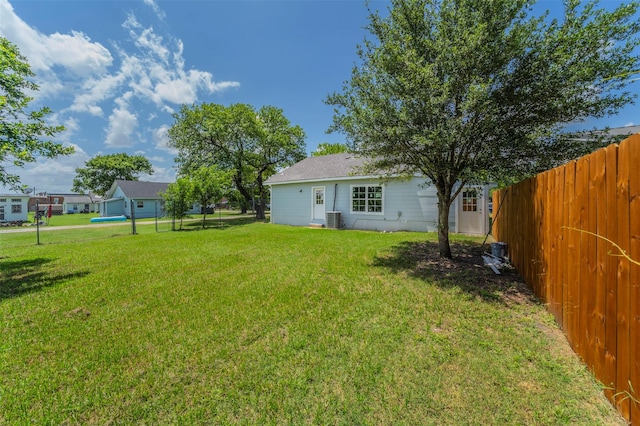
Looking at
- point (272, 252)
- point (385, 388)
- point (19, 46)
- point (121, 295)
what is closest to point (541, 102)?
point (385, 388)

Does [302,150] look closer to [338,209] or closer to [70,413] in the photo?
[338,209]

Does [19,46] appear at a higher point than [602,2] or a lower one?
higher

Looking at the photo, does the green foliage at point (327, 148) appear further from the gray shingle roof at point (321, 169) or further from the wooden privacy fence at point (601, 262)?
the wooden privacy fence at point (601, 262)

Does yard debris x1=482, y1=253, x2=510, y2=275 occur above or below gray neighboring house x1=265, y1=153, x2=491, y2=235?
below

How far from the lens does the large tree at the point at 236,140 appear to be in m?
20.1

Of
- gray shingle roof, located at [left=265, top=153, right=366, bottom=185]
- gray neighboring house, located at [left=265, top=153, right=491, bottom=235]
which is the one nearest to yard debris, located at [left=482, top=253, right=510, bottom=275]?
gray neighboring house, located at [left=265, top=153, right=491, bottom=235]

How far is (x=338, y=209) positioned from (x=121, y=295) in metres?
10.4

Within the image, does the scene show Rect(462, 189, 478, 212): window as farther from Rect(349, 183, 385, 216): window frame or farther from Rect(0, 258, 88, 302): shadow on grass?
Rect(0, 258, 88, 302): shadow on grass

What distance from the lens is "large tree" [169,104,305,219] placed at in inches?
793

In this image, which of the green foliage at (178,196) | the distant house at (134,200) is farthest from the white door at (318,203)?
the distant house at (134,200)

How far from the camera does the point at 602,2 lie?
171 inches

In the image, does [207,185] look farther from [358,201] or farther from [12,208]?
[12,208]

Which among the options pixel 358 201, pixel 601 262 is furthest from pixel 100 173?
pixel 601 262

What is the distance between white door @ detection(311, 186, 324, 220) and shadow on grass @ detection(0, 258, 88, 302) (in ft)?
33.6
